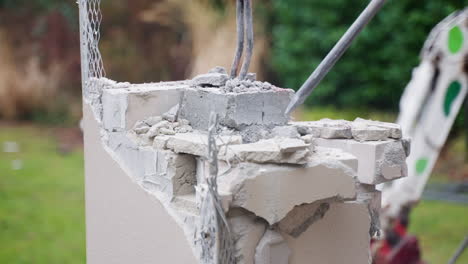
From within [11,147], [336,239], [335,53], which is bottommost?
[11,147]

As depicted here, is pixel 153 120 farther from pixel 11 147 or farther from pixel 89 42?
pixel 11 147

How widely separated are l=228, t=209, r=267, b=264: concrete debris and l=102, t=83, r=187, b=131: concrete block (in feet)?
2.29

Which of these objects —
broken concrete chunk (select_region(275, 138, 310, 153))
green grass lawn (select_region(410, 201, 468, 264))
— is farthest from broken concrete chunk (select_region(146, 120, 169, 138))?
green grass lawn (select_region(410, 201, 468, 264))

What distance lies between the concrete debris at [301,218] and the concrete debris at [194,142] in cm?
29

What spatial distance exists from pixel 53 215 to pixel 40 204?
32cm

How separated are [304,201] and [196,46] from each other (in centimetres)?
757

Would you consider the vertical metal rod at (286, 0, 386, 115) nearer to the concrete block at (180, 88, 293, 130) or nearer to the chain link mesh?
the concrete block at (180, 88, 293, 130)

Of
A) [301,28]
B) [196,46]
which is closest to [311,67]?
[301,28]

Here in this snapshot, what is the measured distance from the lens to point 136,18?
1038 cm

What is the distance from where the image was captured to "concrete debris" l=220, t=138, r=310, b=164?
7.63 feet

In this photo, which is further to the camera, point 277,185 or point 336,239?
point 336,239

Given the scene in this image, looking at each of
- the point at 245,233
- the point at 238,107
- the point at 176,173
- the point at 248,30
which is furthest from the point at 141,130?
the point at 245,233

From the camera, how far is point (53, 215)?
25.1 ft

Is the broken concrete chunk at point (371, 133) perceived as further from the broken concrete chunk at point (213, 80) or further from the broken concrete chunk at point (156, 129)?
the broken concrete chunk at point (156, 129)
